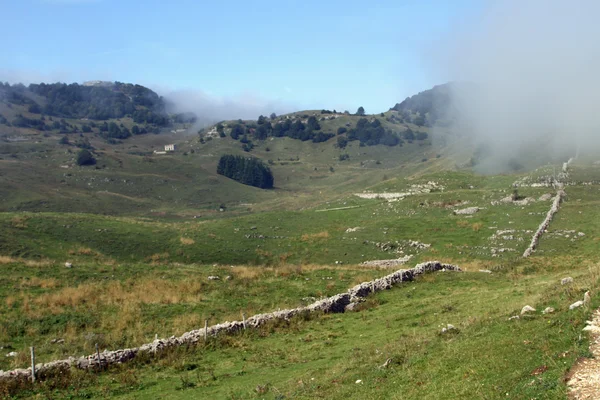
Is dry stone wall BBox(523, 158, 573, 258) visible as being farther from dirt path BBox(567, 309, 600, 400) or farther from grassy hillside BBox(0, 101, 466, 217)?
grassy hillside BBox(0, 101, 466, 217)

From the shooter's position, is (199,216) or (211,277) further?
(199,216)

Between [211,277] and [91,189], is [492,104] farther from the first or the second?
[211,277]

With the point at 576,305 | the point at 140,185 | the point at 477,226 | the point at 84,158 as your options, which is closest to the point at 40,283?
the point at 576,305

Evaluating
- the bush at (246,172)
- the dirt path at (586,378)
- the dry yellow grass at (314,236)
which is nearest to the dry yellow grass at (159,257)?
the dry yellow grass at (314,236)

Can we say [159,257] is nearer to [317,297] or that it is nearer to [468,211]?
[317,297]

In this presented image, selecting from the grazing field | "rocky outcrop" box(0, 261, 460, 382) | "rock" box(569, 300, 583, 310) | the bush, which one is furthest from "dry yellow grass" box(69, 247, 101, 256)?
the bush

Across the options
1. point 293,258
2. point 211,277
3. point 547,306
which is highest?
point 547,306

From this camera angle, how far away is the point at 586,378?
11.0 m

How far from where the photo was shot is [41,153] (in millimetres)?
186375

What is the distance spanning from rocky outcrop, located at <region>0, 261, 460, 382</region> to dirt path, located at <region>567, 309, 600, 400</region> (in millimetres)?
15464

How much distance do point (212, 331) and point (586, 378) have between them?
16.2 metres

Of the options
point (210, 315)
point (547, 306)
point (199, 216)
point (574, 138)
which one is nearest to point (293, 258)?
point (210, 315)

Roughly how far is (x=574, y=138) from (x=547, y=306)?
114 meters

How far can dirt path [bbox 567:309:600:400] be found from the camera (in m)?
10.4
